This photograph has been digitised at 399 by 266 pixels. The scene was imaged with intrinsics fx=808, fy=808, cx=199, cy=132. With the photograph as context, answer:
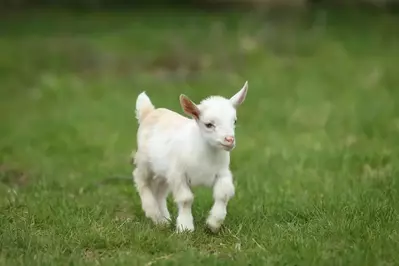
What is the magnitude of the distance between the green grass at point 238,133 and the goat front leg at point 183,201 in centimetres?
11

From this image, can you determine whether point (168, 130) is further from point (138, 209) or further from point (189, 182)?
point (138, 209)

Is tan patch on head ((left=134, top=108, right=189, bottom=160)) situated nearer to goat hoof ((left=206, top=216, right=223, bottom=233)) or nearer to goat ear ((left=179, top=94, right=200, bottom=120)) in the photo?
goat ear ((left=179, top=94, right=200, bottom=120))

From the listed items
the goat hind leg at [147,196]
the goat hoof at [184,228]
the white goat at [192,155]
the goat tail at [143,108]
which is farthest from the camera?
the goat tail at [143,108]

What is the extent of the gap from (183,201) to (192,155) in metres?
0.34

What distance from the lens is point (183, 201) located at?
19.4 feet

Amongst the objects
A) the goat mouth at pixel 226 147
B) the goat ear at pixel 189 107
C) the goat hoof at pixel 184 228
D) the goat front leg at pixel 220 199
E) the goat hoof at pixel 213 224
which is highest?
the goat ear at pixel 189 107

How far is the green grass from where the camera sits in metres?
5.57

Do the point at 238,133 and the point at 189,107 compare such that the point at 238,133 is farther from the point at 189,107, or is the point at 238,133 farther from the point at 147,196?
the point at 189,107

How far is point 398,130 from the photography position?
1045cm

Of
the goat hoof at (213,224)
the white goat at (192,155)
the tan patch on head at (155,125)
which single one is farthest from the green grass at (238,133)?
the tan patch on head at (155,125)

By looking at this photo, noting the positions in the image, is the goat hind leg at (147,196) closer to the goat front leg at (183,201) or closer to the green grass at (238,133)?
the green grass at (238,133)

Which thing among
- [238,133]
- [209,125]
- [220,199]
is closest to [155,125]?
[209,125]

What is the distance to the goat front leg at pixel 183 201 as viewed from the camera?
5.91 meters

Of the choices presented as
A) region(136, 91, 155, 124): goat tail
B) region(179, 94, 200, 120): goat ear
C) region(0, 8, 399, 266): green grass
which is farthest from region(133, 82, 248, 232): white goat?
region(136, 91, 155, 124): goat tail
